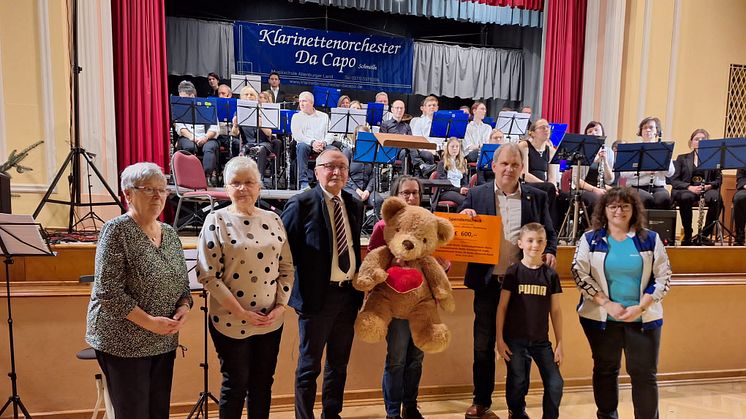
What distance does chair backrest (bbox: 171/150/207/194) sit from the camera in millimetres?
4582

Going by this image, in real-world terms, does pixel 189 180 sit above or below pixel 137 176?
below

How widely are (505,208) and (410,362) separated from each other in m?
1.00

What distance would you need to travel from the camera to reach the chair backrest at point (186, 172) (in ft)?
15.0

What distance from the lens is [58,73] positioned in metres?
4.82

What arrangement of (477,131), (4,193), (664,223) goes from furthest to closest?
(477,131), (664,223), (4,193)

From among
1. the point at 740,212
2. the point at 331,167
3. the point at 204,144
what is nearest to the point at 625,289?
the point at 331,167

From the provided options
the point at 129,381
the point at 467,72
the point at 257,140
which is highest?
the point at 467,72

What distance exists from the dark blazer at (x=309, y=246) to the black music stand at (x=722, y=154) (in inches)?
175

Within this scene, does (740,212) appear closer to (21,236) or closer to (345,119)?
(345,119)

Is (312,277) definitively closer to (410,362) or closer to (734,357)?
(410,362)

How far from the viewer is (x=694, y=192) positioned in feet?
17.5

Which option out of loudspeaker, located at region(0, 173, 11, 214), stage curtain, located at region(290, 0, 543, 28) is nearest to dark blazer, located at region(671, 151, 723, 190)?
stage curtain, located at region(290, 0, 543, 28)

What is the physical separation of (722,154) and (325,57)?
6829 mm

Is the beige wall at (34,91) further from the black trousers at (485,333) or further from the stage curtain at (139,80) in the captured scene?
the black trousers at (485,333)
